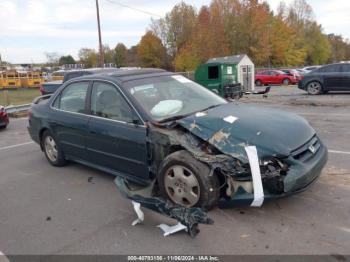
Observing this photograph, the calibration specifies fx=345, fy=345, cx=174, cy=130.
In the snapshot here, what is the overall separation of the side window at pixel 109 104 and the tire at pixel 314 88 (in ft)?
44.6

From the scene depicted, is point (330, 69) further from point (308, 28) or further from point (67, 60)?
point (67, 60)

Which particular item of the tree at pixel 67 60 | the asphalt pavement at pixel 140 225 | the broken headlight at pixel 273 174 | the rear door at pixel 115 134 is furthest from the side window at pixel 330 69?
the tree at pixel 67 60

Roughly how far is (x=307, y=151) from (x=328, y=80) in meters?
13.3

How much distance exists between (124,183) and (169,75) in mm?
1776

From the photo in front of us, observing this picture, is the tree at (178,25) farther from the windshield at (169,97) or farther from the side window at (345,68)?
the windshield at (169,97)

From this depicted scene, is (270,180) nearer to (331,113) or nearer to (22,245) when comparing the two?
(22,245)

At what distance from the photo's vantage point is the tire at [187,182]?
349cm

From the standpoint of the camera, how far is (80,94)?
16.7ft

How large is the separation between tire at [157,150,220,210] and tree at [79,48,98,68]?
275 ft

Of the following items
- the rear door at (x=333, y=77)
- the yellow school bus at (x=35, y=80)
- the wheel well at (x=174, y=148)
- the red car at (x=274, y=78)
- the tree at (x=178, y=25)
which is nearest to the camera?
the wheel well at (x=174, y=148)

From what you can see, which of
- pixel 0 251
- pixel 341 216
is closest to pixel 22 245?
pixel 0 251

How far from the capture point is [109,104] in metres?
4.59

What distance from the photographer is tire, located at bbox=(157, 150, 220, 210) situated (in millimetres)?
3488

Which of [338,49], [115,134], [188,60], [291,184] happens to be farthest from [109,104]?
[338,49]
